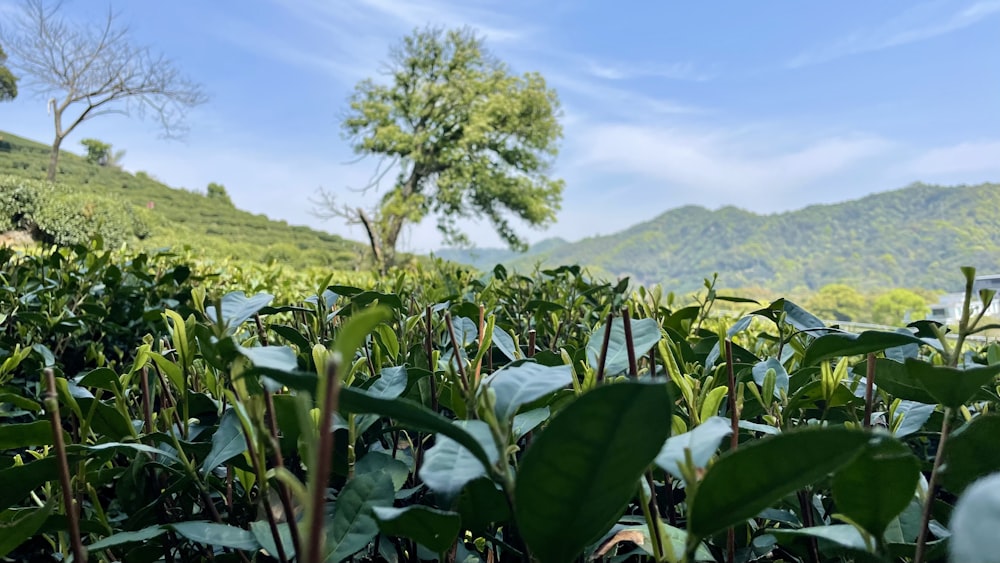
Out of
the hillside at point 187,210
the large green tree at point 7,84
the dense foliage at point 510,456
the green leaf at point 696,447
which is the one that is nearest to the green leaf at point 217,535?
the dense foliage at point 510,456

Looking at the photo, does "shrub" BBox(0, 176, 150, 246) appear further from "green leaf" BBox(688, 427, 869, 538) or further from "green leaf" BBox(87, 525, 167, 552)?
"green leaf" BBox(688, 427, 869, 538)

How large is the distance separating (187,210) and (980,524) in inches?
1099

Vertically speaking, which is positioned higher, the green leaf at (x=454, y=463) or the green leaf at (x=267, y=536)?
the green leaf at (x=454, y=463)

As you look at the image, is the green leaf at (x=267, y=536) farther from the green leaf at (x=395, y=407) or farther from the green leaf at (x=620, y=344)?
the green leaf at (x=620, y=344)

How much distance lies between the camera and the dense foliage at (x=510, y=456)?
0.22 metres

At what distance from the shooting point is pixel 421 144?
18156 millimetres

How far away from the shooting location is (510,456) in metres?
0.38

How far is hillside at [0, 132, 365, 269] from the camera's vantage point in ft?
69.7

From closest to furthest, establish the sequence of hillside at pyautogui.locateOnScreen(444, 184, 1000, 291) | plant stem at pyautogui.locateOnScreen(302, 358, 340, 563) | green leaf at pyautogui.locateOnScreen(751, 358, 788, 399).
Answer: plant stem at pyautogui.locateOnScreen(302, 358, 340, 563) → green leaf at pyautogui.locateOnScreen(751, 358, 788, 399) → hillside at pyautogui.locateOnScreen(444, 184, 1000, 291)

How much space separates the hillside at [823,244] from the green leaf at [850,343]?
46.0 m

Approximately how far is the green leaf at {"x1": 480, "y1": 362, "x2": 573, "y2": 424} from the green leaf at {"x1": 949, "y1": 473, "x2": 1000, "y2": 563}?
14 centimetres

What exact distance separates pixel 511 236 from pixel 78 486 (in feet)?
63.3

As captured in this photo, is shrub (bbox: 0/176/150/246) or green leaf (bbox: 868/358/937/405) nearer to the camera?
green leaf (bbox: 868/358/937/405)

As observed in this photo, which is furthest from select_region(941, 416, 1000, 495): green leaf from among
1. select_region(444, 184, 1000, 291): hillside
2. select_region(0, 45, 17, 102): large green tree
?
select_region(444, 184, 1000, 291): hillside
